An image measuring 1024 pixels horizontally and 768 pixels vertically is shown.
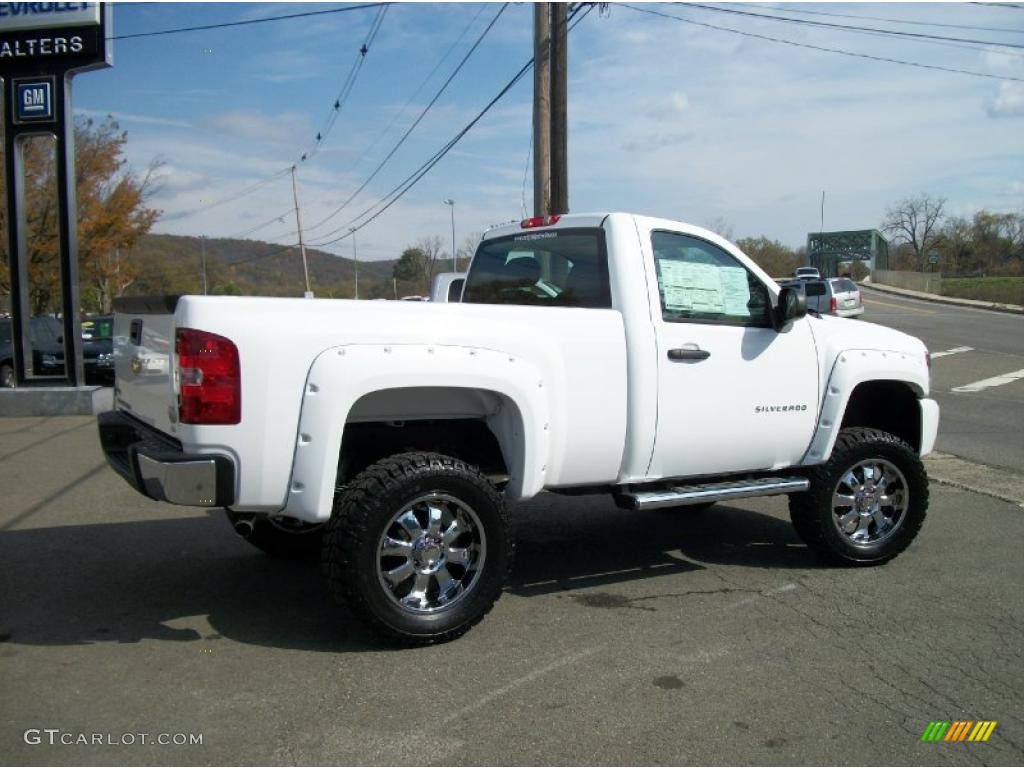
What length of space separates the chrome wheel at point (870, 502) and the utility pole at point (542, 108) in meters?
7.91

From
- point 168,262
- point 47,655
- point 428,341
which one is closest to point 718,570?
point 428,341

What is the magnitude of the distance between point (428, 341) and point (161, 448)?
1.30m

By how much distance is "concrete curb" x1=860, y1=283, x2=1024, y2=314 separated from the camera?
42.7m

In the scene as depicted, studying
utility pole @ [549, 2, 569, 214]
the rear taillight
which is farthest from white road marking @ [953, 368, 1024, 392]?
the rear taillight

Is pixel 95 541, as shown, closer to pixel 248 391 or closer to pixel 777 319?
pixel 248 391

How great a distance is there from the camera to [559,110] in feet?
41.3

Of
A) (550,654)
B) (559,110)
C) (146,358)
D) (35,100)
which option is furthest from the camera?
(35,100)

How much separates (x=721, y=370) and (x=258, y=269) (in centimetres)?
7243

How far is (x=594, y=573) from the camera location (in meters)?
5.46

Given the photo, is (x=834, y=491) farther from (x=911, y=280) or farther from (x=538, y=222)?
(x=911, y=280)

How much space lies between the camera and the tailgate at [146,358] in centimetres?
398

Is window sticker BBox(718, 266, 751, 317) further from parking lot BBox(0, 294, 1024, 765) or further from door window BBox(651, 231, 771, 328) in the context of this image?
parking lot BBox(0, 294, 1024, 765)

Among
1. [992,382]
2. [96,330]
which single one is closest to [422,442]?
[992,382]

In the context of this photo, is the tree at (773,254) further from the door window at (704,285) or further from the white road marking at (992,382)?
the door window at (704,285)
